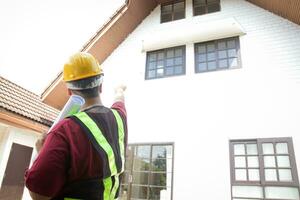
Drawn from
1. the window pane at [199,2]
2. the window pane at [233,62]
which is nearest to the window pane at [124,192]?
the window pane at [233,62]

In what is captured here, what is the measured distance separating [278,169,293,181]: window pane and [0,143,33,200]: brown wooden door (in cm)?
580

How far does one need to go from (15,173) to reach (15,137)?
0.84 meters

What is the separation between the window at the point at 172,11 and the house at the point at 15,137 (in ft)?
15.2

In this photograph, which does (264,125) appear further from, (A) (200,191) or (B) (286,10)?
(B) (286,10)

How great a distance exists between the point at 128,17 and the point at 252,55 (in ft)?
12.8

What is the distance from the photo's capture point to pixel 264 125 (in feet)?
19.4

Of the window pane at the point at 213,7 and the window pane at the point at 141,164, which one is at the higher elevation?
the window pane at the point at 213,7

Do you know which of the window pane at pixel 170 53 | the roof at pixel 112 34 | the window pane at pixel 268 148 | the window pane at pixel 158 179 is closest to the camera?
the window pane at pixel 268 148

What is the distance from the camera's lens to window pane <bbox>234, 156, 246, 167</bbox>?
5.85 meters

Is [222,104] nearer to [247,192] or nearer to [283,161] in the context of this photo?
[283,161]

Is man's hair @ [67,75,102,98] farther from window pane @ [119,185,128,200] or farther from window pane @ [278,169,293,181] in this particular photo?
window pane @ [119,185,128,200]

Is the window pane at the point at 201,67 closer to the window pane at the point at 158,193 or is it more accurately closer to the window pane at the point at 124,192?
the window pane at the point at 158,193

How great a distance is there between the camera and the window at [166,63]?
7562 mm

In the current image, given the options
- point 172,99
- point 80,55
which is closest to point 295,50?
point 172,99
